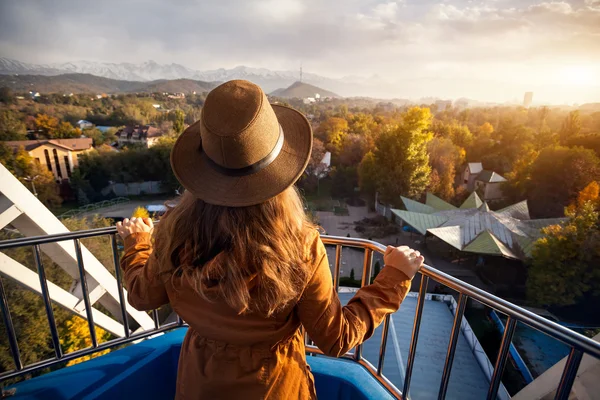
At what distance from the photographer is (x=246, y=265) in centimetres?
89

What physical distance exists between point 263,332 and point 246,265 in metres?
0.22

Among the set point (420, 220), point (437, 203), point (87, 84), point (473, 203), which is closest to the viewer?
point (420, 220)

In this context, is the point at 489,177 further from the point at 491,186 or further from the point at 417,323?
the point at 417,323

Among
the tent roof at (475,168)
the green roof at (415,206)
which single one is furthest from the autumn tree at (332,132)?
the tent roof at (475,168)

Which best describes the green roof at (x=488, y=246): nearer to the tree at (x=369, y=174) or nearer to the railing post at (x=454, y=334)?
the tree at (x=369, y=174)

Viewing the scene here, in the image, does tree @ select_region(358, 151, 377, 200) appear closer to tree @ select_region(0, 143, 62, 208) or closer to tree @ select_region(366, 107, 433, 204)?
tree @ select_region(366, 107, 433, 204)

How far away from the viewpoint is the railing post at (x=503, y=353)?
1137mm

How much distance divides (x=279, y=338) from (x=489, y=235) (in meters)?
13.4

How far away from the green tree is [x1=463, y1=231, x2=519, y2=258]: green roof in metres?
5.21

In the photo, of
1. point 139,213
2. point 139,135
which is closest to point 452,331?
point 139,213

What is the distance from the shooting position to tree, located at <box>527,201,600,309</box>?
994 cm

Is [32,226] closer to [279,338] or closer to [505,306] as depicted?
[279,338]

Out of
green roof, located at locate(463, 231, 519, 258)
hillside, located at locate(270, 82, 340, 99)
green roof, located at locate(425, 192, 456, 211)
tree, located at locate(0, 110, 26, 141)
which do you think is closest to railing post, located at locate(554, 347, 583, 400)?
green roof, located at locate(463, 231, 519, 258)

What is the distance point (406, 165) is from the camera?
1655 cm
